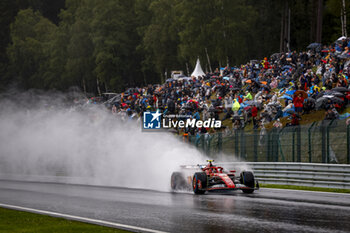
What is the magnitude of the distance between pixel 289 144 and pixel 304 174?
149 centimetres

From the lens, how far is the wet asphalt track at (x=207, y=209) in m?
10.2

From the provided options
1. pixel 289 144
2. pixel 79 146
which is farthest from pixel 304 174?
pixel 79 146

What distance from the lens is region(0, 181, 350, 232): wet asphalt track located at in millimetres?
10211

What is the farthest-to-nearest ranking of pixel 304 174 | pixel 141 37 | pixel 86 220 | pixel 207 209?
1. pixel 141 37
2. pixel 304 174
3. pixel 207 209
4. pixel 86 220

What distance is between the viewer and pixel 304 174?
1914cm

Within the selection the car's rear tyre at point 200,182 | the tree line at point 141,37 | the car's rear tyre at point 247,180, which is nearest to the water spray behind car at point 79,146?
the car's rear tyre at point 200,182

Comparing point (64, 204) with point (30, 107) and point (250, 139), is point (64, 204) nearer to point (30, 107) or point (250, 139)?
point (250, 139)

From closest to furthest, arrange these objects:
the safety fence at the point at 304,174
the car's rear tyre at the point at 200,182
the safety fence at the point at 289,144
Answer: the car's rear tyre at the point at 200,182 < the safety fence at the point at 304,174 < the safety fence at the point at 289,144

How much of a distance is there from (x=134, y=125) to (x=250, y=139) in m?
10.8

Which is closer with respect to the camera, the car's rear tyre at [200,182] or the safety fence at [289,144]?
the car's rear tyre at [200,182]

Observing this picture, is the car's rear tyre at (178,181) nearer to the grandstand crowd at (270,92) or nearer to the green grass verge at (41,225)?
the green grass verge at (41,225)

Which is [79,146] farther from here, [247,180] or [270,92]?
[247,180]

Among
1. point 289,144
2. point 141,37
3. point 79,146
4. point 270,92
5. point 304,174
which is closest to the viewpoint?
point 304,174

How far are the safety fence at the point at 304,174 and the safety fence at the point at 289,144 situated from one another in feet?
0.97
